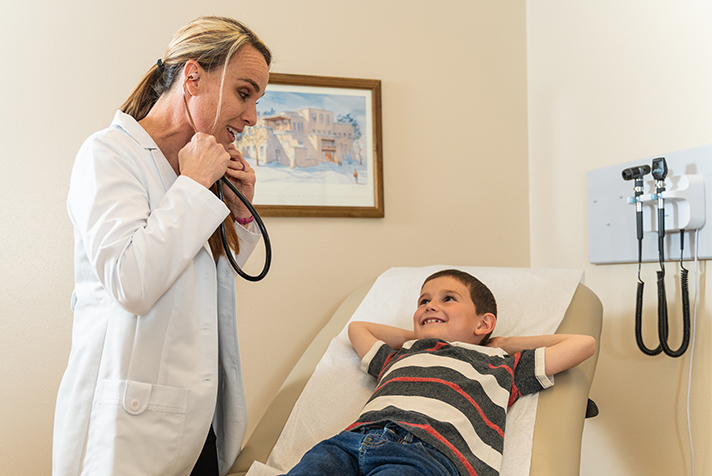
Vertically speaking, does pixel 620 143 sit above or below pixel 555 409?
above

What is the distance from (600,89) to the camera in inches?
70.0

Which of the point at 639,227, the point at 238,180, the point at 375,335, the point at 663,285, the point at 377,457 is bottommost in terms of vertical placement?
the point at 377,457

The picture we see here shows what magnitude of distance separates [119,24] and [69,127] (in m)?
0.35

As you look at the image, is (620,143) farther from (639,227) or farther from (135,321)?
(135,321)

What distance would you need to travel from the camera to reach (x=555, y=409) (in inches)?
47.1

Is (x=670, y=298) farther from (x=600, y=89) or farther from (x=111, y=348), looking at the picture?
(x=111, y=348)

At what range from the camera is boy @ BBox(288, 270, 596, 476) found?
1047mm

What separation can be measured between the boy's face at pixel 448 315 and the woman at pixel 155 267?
50 cm

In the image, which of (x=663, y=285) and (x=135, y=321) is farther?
(x=663, y=285)

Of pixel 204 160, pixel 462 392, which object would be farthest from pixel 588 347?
pixel 204 160

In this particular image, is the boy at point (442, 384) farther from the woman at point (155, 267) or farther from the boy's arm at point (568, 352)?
the woman at point (155, 267)

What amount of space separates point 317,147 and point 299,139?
0.21 feet

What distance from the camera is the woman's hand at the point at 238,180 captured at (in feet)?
3.87

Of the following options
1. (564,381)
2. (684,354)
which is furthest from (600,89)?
(564,381)
